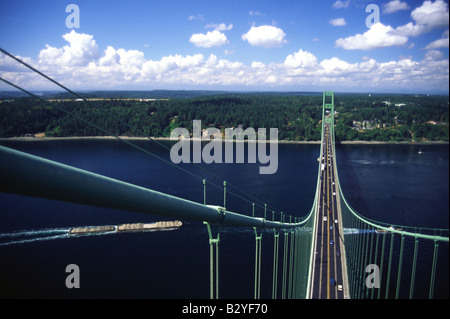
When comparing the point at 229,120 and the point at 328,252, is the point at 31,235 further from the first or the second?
the point at 229,120

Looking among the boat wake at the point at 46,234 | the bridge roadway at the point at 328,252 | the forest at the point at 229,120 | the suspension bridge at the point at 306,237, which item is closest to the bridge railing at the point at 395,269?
the suspension bridge at the point at 306,237

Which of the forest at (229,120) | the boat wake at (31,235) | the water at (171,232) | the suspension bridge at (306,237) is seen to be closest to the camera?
the suspension bridge at (306,237)

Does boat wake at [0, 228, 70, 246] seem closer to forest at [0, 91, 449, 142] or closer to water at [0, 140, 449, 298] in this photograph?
water at [0, 140, 449, 298]

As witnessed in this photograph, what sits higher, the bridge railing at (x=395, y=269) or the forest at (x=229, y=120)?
the forest at (x=229, y=120)

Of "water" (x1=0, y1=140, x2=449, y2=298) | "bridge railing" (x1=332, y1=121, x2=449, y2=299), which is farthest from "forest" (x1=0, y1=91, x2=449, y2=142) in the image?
"bridge railing" (x1=332, y1=121, x2=449, y2=299)

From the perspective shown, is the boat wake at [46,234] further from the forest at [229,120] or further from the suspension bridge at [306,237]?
the forest at [229,120]
